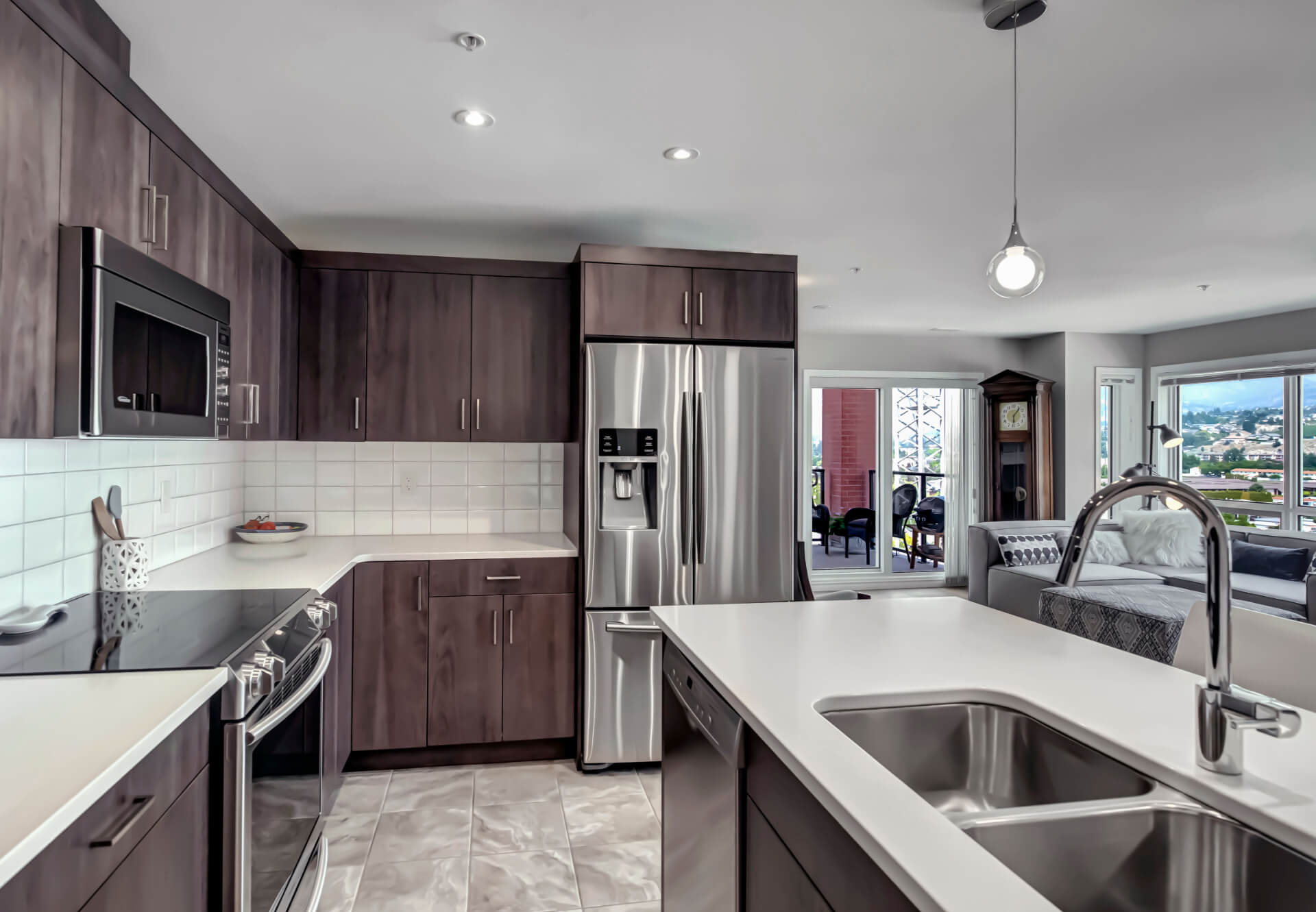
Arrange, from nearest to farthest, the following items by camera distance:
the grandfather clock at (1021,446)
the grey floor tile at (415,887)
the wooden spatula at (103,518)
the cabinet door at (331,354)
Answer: the grey floor tile at (415,887)
the wooden spatula at (103,518)
the cabinet door at (331,354)
the grandfather clock at (1021,446)

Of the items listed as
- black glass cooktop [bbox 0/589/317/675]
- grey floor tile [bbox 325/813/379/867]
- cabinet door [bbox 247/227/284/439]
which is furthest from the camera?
cabinet door [bbox 247/227/284/439]

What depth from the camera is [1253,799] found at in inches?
37.1

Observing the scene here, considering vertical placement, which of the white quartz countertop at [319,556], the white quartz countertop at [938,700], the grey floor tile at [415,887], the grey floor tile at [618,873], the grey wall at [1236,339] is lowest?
the grey floor tile at [618,873]

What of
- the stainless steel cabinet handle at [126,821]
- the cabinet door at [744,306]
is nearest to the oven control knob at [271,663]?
the stainless steel cabinet handle at [126,821]

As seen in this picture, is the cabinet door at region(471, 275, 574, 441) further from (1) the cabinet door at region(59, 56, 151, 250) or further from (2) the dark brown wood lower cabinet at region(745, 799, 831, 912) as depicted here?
(2) the dark brown wood lower cabinet at region(745, 799, 831, 912)

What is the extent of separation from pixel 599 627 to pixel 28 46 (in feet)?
8.15

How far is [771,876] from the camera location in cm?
129

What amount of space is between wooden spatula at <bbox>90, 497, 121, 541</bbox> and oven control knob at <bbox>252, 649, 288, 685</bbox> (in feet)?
3.20

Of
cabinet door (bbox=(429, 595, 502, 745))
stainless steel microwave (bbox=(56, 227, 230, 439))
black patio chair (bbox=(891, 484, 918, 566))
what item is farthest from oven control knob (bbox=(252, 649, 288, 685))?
black patio chair (bbox=(891, 484, 918, 566))

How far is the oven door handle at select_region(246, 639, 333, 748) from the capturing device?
5.53 ft

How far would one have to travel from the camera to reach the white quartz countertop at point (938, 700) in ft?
2.78

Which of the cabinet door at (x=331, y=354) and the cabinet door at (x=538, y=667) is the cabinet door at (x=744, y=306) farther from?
the cabinet door at (x=331, y=354)

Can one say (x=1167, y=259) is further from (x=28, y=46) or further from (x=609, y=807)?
(x=28, y=46)

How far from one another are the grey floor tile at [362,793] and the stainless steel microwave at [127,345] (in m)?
1.52
